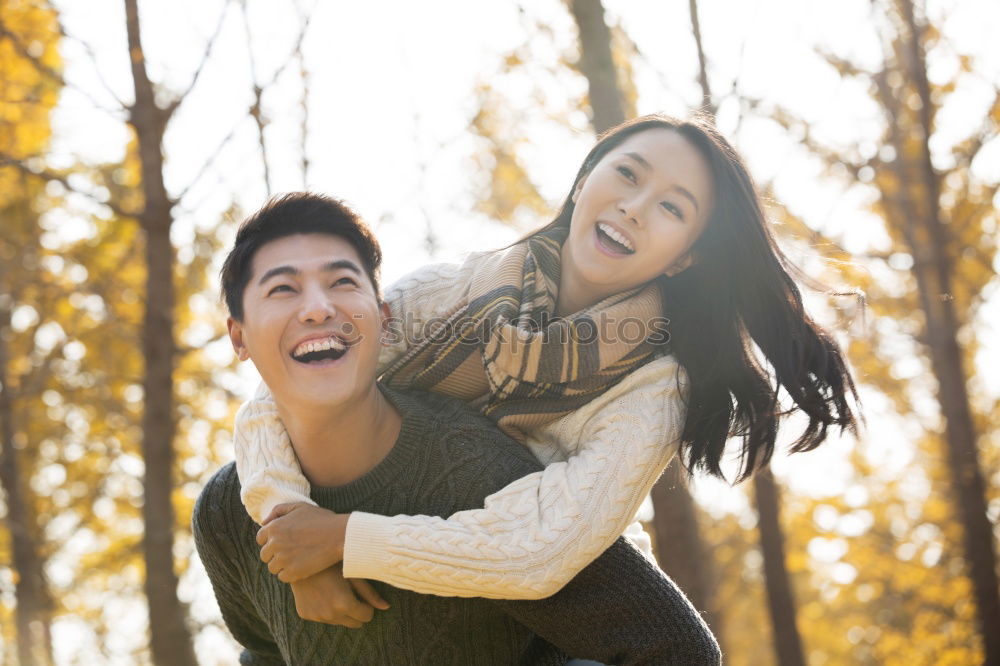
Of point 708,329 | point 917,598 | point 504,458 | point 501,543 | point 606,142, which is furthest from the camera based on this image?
point 917,598

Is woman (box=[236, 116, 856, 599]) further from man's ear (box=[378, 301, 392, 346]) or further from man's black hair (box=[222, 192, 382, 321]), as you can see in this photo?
man's black hair (box=[222, 192, 382, 321])

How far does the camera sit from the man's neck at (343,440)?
255 cm

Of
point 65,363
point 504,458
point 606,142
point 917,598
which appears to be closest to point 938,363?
point 917,598

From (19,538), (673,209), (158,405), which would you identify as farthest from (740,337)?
(19,538)

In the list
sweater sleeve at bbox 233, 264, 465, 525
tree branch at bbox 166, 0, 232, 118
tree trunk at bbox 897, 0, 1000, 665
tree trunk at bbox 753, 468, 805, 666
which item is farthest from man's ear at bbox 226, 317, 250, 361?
tree trunk at bbox 897, 0, 1000, 665

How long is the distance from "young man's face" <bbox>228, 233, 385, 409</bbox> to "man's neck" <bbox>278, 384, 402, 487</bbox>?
→ 0.16 feet

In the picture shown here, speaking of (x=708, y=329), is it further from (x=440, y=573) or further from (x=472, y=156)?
(x=472, y=156)

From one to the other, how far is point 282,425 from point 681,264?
1.16 meters

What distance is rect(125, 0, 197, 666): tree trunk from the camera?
456 centimetres

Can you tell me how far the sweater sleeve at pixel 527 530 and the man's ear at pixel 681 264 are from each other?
1.99ft

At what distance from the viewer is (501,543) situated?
222 cm

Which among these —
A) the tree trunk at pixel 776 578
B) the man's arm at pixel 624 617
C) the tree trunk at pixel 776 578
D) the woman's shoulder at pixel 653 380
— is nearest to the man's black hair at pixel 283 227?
the woman's shoulder at pixel 653 380

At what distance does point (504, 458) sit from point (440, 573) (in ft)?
1.24

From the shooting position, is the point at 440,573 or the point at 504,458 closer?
the point at 440,573
